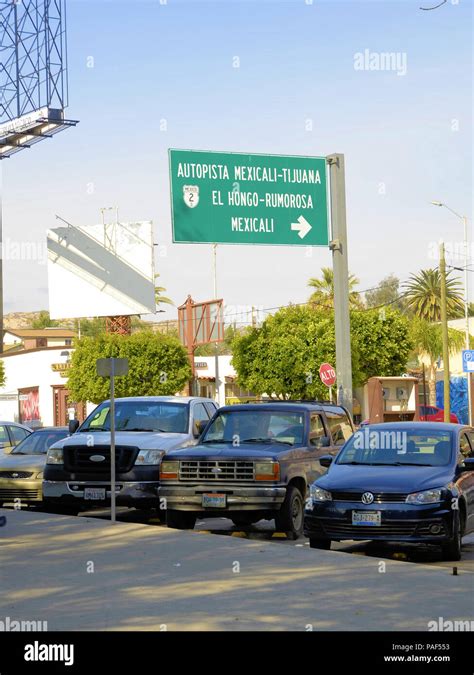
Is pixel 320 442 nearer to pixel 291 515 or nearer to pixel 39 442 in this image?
pixel 291 515

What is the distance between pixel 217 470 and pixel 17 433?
10.6 meters

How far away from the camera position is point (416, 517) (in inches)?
541

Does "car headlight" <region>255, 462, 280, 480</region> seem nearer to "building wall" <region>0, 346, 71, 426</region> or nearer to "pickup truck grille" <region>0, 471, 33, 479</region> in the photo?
"pickup truck grille" <region>0, 471, 33, 479</region>

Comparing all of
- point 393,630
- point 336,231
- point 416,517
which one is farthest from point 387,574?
point 336,231

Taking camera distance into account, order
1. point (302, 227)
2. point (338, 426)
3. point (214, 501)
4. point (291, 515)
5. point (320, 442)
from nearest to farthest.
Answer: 1. point (214, 501)
2. point (291, 515)
3. point (320, 442)
4. point (338, 426)
5. point (302, 227)

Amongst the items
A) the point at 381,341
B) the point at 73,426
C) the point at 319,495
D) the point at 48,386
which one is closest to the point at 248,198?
the point at 73,426

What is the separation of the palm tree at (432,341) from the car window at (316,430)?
55521mm

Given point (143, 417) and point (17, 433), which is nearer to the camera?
point (143, 417)

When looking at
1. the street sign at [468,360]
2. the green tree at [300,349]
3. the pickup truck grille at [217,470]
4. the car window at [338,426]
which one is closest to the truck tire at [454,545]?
the pickup truck grille at [217,470]

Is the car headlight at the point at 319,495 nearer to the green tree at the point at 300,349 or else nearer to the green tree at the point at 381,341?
the green tree at the point at 300,349

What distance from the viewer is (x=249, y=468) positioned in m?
16.5

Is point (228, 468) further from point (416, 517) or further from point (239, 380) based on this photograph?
point (239, 380)
